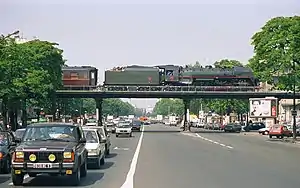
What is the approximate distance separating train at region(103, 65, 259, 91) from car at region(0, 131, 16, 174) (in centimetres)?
6008

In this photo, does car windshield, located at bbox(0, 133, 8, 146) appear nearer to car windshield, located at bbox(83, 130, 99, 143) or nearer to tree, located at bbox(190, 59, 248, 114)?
car windshield, located at bbox(83, 130, 99, 143)

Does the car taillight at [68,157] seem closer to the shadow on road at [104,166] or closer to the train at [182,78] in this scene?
the shadow on road at [104,166]

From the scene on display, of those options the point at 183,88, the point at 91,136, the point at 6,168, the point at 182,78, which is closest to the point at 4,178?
the point at 6,168

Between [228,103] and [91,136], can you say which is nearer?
[91,136]

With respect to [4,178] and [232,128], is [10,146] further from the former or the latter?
[232,128]

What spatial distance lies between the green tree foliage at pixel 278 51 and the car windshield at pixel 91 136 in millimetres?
27281

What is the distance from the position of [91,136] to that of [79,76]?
61.5 m

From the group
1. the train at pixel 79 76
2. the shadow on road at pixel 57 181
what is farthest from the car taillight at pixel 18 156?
the train at pixel 79 76

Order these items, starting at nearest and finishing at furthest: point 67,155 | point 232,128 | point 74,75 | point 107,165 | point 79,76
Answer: point 67,155
point 107,165
point 79,76
point 74,75
point 232,128

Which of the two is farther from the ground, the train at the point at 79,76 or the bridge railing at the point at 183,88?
the train at the point at 79,76

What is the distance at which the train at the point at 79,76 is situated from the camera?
8356cm

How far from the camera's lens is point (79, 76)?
84.1 m

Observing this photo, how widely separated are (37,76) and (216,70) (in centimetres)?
3111

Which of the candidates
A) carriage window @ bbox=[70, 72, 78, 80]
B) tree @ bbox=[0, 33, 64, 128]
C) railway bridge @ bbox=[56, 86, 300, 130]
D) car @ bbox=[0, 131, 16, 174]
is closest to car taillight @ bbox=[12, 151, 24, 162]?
car @ bbox=[0, 131, 16, 174]
